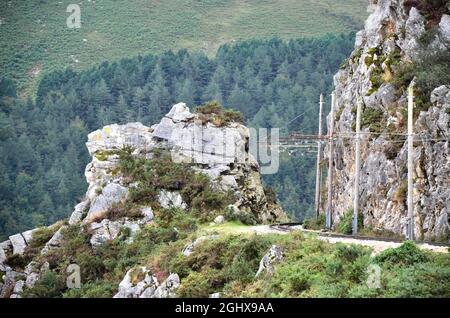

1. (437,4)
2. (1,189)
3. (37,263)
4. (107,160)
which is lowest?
(1,189)

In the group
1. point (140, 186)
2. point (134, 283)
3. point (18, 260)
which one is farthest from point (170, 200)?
point (134, 283)

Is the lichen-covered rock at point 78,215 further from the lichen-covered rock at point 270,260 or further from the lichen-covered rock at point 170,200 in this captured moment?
the lichen-covered rock at point 270,260

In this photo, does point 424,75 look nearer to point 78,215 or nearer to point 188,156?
point 188,156

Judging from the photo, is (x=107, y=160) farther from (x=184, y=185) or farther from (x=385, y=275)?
(x=385, y=275)

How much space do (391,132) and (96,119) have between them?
138 metres

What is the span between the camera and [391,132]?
4816 centimetres

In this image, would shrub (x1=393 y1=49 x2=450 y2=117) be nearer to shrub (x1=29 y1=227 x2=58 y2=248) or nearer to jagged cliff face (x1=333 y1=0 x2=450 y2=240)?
jagged cliff face (x1=333 y1=0 x2=450 y2=240)

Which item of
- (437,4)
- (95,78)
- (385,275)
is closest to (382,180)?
(437,4)

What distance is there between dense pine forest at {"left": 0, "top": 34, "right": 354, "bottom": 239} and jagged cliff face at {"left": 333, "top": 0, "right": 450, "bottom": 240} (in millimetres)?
77778

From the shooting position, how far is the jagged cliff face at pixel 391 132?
141 ft

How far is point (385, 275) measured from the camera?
31.9 meters

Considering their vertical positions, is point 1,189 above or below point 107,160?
below

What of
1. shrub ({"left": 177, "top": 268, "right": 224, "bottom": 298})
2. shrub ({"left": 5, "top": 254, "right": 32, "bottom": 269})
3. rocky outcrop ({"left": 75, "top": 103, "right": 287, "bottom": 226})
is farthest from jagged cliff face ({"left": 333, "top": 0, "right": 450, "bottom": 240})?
shrub ({"left": 5, "top": 254, "right": 32, "bottom": 269})
